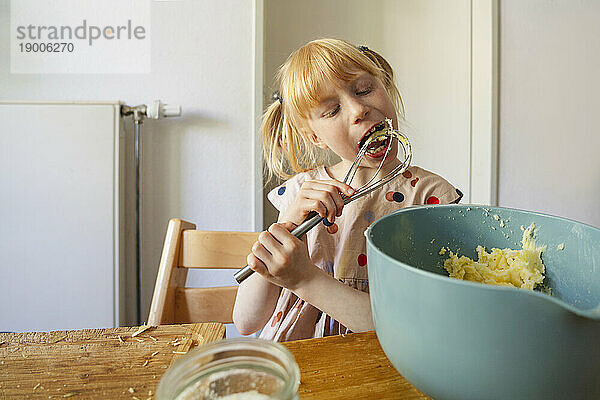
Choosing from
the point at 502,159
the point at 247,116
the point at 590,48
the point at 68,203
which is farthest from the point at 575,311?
the point at 590,48

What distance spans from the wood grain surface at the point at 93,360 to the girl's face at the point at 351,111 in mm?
384

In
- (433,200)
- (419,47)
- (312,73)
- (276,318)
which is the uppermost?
(419,47)

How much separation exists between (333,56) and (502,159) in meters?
1.11

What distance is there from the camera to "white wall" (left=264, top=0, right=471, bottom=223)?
153 cm

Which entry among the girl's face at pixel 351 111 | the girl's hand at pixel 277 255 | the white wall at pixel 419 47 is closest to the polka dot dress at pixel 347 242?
the girl's face at pixel 351 111

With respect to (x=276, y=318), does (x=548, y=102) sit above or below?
above

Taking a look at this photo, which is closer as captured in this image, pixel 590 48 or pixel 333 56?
pixel 333 56

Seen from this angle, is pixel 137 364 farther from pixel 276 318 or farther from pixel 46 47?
pixel 46 47

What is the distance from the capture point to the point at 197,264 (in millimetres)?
729

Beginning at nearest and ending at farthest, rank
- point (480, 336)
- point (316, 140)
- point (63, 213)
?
point (480, 336), point (316, 140), point (63, 213)

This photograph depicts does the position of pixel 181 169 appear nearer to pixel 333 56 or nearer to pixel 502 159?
pixel 333 56

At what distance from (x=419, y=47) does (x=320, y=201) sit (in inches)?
50.0

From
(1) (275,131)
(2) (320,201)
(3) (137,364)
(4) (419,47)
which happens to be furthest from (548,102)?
(3) (137,364)

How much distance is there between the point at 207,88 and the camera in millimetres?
1285
